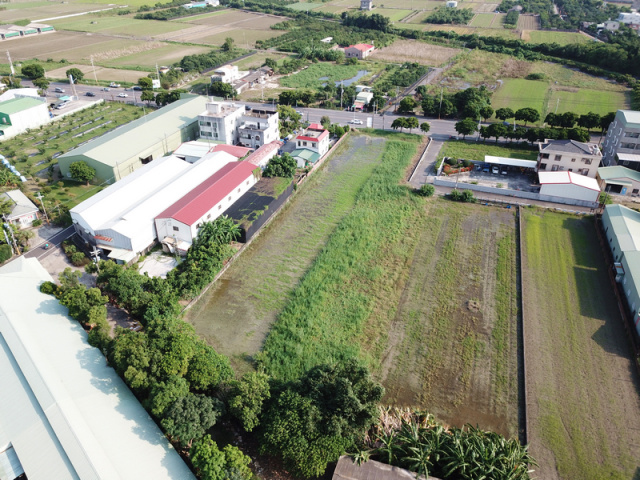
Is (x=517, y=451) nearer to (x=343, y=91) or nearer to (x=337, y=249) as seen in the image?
(x=337, y=249)

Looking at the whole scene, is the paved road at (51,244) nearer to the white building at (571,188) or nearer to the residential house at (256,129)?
the residential house at (256,129)

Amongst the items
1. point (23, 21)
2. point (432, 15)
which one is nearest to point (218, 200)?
point (23, 21)

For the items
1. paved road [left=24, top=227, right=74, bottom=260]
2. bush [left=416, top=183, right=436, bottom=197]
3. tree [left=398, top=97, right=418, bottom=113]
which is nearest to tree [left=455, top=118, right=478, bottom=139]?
tree [left=398, top=97, right=418, bottom=113]

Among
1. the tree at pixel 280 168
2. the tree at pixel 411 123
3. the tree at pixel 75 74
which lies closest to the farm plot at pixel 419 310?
the tree at pixel 280 168

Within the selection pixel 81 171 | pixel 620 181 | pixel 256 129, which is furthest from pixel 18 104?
pixel 620 181

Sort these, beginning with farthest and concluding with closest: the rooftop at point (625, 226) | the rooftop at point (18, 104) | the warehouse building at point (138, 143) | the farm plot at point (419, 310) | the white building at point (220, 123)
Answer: the rooftop at point (18, 104) → the white building at point (220, 123) → the warehouse building at point (138, 143) → the rooftop at point (625, 226) → the farm plot at point (419, 310)

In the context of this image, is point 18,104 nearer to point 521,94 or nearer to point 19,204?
point 19,204
